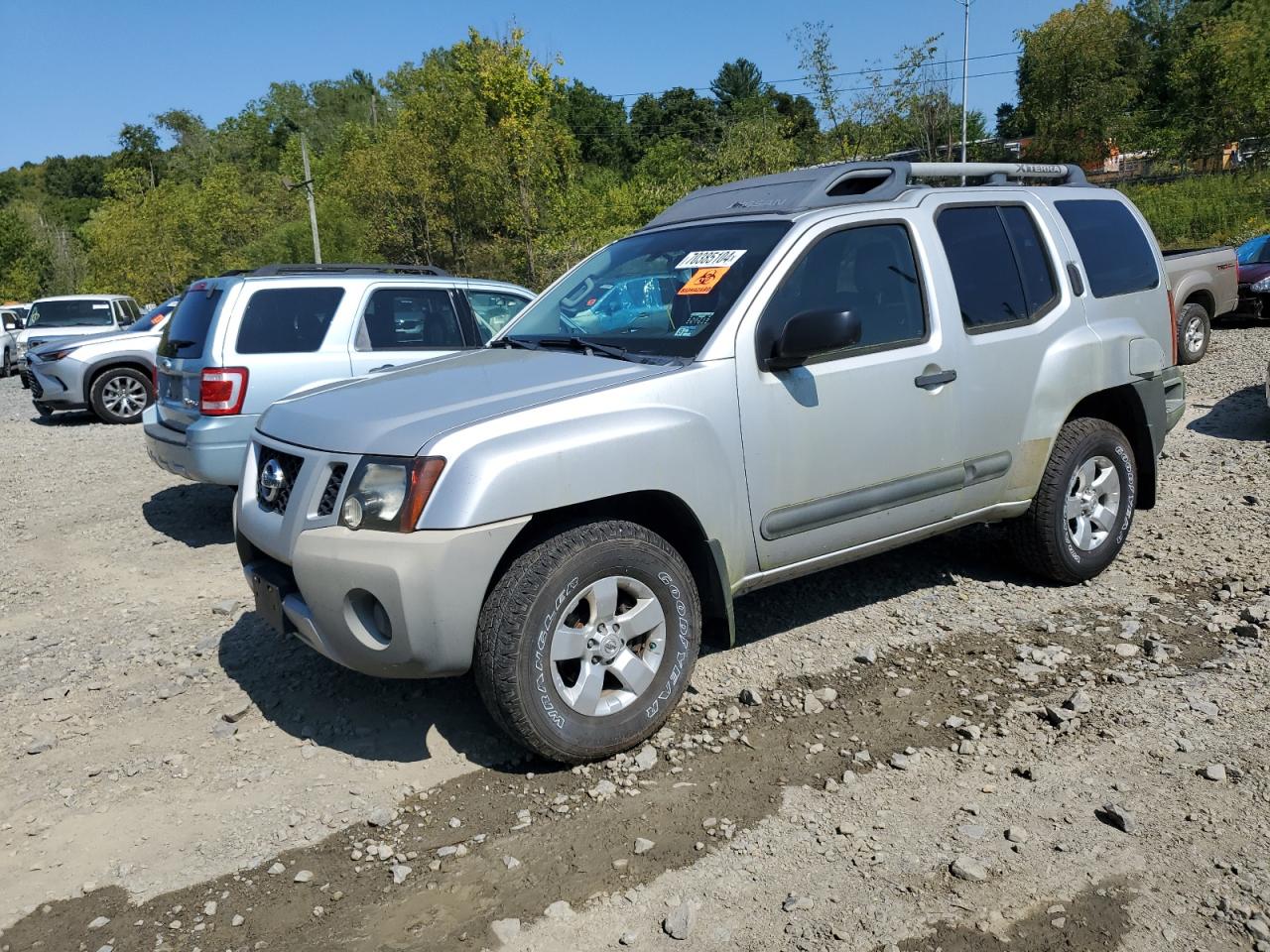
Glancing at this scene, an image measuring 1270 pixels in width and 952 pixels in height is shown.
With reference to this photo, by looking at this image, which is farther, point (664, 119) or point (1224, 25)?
point (664, 119)

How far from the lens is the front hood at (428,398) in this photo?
3373 millimetres

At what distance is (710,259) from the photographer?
425 centimetres

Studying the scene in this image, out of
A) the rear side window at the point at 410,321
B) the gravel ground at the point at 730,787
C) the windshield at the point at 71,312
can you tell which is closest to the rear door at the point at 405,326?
the rear side window at the point at 410,321

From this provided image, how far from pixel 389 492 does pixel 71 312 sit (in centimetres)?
2066

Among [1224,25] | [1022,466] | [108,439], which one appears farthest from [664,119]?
[1022,466]

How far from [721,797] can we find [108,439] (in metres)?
11.1

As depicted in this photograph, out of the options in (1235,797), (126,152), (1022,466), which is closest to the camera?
(1235,797)

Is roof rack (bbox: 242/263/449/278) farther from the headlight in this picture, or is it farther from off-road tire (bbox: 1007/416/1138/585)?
off-road tire (bbox: 1007/416/1138/585)

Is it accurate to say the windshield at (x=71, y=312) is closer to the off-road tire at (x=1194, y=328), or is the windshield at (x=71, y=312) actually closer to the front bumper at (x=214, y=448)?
the front bumper at (x=214, y=448)

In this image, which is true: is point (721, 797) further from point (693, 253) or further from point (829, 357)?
point (693, 253)

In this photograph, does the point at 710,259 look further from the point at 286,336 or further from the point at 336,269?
the point at 336,269

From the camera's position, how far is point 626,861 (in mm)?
3080

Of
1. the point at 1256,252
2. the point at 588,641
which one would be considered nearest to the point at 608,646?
the point at 588,641

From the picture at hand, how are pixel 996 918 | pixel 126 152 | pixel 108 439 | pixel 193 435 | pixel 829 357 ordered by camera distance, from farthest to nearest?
pixel 126 152
pixel 108 439
pixel 193 435
pixel 829 357
pixel 996 918
